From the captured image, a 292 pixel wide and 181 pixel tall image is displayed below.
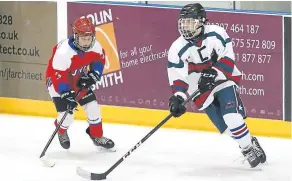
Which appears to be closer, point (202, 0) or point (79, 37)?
point (79, 37)

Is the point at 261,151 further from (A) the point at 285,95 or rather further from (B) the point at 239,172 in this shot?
(A) the point at 285,95

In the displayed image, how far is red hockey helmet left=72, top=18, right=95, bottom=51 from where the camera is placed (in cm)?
586

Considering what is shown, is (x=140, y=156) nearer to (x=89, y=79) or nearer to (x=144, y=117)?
(x=89, y=79)

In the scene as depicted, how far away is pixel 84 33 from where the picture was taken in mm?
5867

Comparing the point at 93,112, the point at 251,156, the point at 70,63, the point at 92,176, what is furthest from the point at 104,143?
the point at 251,156

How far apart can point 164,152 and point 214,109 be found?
630 millimetres

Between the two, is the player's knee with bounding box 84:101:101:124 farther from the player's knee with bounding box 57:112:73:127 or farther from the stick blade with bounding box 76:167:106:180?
the stick blade with bounding box 76:167:106:180

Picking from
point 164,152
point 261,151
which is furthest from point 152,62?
point 261,151

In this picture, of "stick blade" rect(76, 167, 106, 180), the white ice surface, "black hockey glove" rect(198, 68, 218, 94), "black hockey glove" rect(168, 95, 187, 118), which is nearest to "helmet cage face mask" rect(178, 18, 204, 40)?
"black hockey glove" rect(198, 68, 218, 94)

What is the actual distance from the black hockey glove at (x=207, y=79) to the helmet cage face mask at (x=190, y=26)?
0.22 meters

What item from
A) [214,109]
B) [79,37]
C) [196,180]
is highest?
[79,37]

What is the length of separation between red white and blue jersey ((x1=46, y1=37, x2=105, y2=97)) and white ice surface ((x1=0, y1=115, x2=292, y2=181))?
481mm

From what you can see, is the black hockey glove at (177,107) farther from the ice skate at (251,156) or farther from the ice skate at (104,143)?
the ice skate at (104,143)

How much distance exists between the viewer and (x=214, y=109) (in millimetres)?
5836
